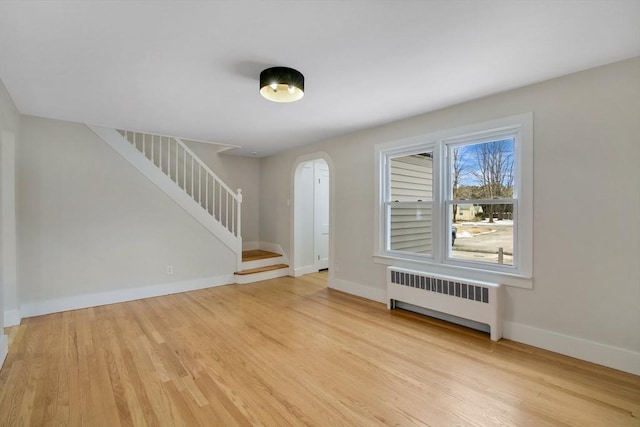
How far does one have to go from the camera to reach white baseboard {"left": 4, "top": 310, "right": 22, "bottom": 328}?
10.4 ft

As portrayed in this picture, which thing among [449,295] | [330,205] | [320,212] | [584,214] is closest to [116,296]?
[330,205]

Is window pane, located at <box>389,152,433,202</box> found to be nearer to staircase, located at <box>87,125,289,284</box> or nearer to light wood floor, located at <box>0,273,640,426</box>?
light wood floor, located at <box>0,273,640,426</box>

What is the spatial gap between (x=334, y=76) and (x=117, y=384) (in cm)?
297

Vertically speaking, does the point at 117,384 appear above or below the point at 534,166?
below

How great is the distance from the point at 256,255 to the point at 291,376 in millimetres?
3769

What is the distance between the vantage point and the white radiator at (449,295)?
113 inches

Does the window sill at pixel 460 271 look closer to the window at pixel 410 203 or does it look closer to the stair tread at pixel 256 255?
the window at pixel 410 203

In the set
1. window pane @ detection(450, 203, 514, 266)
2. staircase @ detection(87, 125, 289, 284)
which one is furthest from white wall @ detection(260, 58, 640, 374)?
staircase @ detection(87, 125, 289, 284)

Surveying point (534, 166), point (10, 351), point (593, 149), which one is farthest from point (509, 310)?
point (10, 351)

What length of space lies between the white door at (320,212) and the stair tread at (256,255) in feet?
2.89

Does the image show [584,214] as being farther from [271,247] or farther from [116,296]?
[116,296]

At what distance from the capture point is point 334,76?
8.29 feet

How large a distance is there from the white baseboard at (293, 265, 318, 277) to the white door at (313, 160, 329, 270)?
12cm

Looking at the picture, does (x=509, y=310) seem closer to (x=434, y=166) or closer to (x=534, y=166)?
(x=534, y=166)
